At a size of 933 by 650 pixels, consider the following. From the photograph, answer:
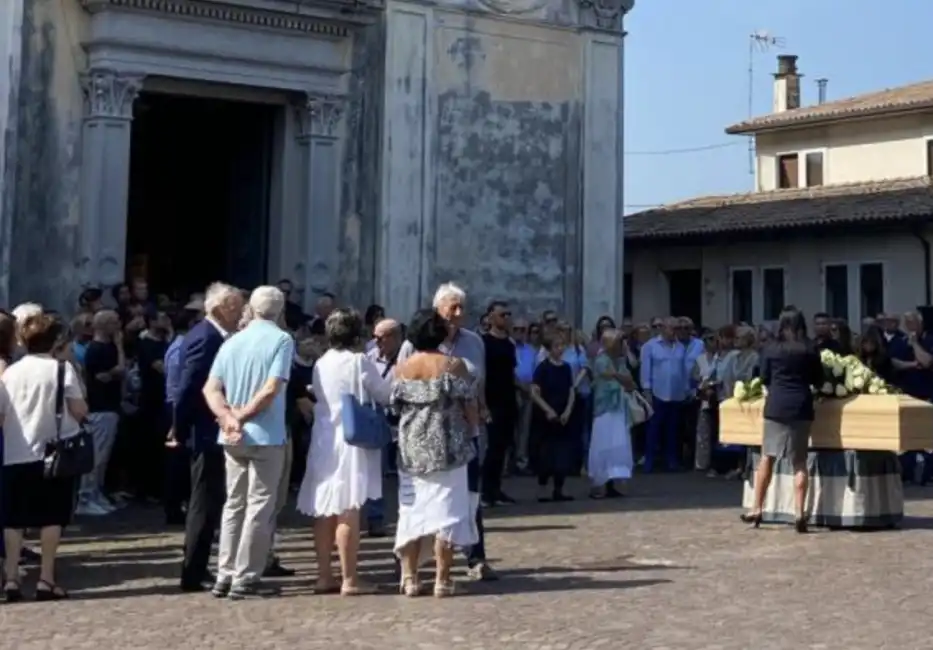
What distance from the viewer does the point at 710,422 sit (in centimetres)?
1900

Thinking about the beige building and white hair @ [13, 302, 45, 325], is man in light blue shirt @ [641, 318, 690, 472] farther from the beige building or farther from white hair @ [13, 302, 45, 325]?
the beige building

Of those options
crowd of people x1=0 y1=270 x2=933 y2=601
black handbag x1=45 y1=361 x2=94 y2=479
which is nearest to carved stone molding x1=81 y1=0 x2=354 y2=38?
crowd of people x1=0 y1=270 x2=933 y2=601

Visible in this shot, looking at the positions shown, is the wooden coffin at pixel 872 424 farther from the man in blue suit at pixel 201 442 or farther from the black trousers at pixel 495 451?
the man in blue suit at pixel 201 442

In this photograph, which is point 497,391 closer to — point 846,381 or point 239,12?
point 846,381

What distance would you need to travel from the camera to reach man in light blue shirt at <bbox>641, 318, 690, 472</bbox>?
1931cm

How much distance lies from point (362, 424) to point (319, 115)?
10492mm

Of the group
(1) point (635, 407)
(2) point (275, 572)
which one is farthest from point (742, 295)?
(2) point (275, 572)

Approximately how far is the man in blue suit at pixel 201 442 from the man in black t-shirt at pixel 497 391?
4.65 m

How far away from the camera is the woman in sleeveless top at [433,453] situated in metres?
9.42

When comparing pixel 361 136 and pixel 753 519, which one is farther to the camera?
pixel 361 136

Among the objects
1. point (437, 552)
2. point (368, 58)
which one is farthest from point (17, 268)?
point (437, 552)

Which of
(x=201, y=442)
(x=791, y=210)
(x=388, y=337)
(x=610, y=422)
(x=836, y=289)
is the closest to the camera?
(x=201, y=442)

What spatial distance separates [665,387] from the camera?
19.3m

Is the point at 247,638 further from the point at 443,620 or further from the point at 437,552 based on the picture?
the point at 437,552
